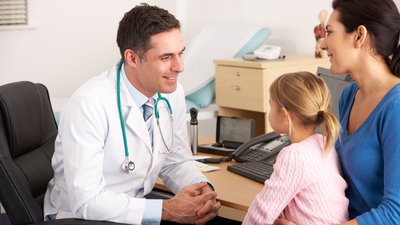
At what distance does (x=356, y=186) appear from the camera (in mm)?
1873

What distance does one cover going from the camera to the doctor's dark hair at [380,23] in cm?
183

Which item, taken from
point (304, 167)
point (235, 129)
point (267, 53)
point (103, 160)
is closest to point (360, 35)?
point (304, 167)

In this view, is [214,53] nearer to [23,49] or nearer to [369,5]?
[23,49]

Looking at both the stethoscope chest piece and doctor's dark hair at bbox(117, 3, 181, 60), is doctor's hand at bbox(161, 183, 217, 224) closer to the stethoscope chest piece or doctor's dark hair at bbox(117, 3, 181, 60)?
the stethoscope chest piece

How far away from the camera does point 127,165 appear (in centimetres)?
221

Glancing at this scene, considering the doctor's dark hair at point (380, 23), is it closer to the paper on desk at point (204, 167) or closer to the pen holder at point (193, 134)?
the paper on desk at point (204, 167)

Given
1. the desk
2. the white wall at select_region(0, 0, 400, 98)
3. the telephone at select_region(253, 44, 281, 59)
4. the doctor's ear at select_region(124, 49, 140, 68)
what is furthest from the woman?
the white wall at select_region(0, 0, 400, 98)

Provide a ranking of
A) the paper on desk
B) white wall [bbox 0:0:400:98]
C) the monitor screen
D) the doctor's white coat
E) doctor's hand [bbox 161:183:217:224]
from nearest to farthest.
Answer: the doctor's white coat, doctor's hand [bbox 161:183:217:224], the paper on desk, the monitor screen, white wall [bbox 0:0:400:98]

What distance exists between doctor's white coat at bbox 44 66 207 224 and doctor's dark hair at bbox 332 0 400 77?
78 cm

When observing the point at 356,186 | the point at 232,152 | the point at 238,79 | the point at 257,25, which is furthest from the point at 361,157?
the point at 257,25

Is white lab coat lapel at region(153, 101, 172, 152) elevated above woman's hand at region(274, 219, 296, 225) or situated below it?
above

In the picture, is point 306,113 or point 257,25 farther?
point 257,25

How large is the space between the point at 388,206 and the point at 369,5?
0.53m

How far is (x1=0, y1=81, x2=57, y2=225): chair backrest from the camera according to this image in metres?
2.07
